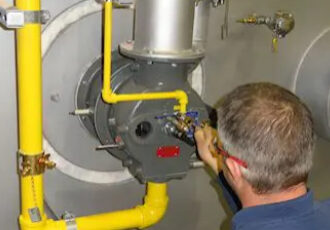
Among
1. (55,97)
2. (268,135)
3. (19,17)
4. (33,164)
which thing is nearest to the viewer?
(268,135)

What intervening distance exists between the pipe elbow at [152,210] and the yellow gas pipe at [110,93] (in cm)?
31

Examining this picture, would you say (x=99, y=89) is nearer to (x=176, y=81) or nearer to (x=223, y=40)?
(x=176, y=81)

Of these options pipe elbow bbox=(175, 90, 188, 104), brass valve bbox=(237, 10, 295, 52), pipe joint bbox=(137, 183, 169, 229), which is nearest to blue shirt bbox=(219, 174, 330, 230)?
pipe elbow bbox=(175, 90, 188, 104)

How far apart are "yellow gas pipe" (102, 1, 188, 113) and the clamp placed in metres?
0.13

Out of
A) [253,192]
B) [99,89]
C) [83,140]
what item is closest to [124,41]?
[99,89]

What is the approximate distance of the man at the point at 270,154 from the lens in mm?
925

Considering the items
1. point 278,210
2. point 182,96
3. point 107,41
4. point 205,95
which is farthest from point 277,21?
point 278,210

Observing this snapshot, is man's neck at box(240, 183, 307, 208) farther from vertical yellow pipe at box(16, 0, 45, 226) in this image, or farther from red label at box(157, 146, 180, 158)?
vertical yellow pipe at box(16, 0, 45, 226)

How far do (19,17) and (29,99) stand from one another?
173mm

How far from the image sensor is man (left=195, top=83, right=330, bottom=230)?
3.04 feet

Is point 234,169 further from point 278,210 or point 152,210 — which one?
point 152,210

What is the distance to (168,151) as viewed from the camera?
125 centimetres

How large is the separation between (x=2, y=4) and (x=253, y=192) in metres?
0.65

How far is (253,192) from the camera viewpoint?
997 mm
